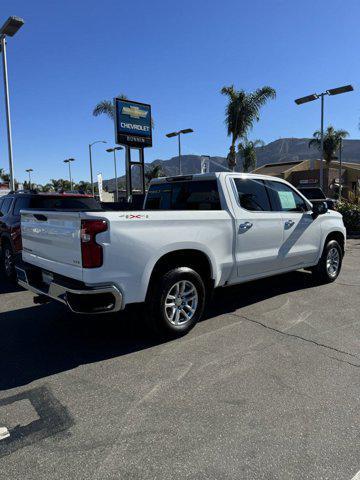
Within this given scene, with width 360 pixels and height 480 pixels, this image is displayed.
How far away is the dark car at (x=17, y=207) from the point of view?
748 centimetres

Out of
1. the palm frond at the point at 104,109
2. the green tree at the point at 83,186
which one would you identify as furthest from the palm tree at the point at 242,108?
the green tree at the point at 83,186

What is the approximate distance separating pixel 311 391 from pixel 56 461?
6.83 feet

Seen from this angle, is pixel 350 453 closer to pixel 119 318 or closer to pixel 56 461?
pixel 56 461

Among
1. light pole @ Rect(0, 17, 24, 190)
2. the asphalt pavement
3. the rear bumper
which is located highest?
light pole @ Rect(0, 17, 24, 190)

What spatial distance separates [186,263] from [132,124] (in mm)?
10840

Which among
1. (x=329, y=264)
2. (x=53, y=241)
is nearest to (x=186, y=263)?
(x=53, y=241)

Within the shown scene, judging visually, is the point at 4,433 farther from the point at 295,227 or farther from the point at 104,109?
the point at 104,109

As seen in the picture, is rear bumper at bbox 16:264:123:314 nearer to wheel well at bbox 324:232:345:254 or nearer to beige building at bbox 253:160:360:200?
wheel well at bbox 324:232:345:254

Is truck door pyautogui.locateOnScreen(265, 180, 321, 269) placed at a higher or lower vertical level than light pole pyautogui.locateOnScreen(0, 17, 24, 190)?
lower

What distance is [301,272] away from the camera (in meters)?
8.36

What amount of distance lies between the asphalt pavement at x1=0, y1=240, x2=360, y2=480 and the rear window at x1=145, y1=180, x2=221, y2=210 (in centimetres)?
155

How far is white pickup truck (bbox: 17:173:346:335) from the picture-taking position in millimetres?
3891

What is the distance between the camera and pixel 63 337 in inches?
189

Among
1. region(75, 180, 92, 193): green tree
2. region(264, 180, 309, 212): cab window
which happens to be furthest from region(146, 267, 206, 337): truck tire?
region(75, 180, 92, 193): green tree
